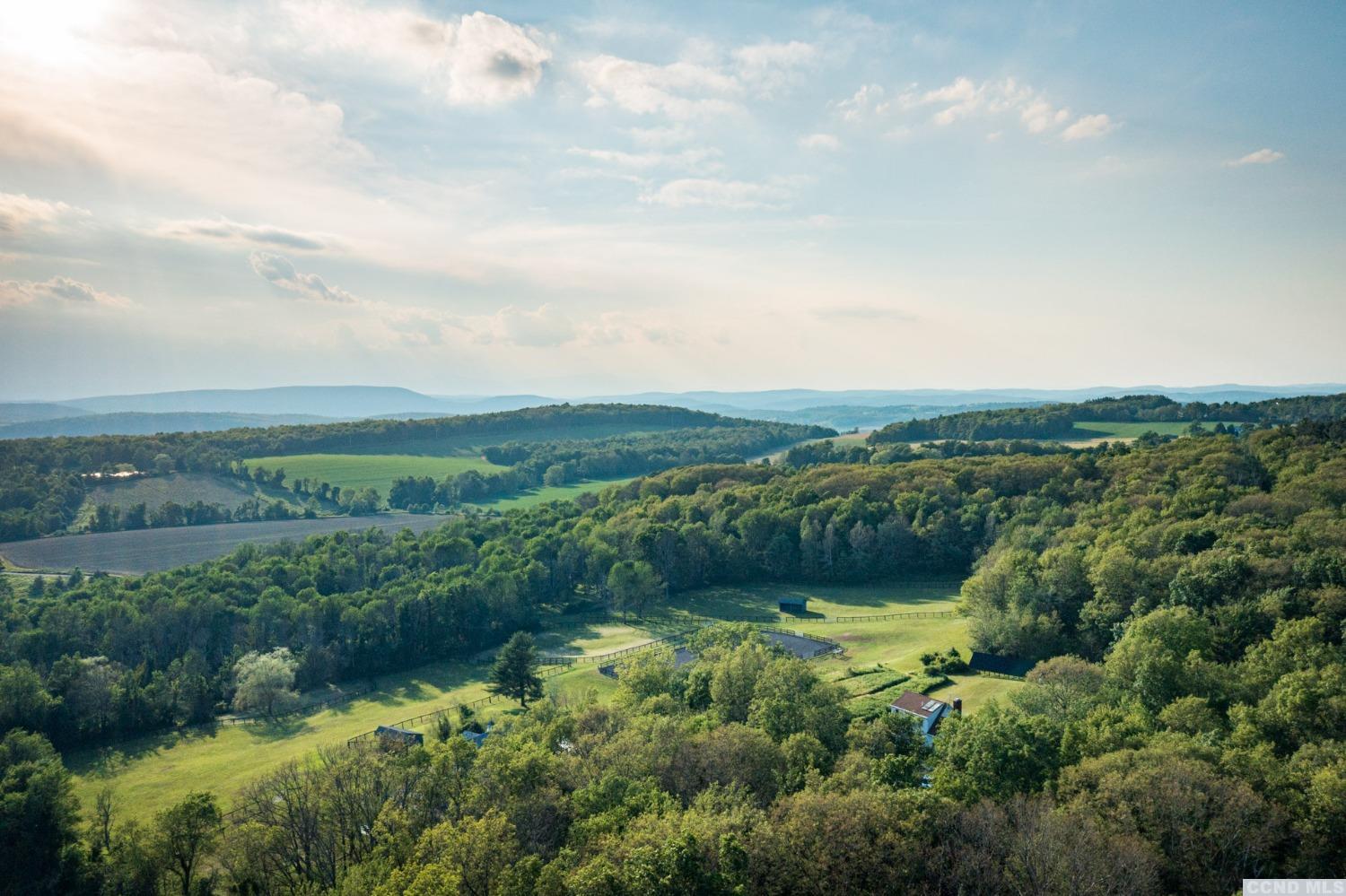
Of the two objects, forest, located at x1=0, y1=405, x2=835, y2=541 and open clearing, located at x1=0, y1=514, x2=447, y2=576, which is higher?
forest, located at x1=0, y1=405, x2=835, y2=541

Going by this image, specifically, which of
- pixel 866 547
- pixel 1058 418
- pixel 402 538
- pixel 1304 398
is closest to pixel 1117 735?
pixel 866 547

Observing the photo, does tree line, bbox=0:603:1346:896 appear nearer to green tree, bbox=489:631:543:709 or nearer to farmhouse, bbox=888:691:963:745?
farmhouse, bbox=888:691:963:745

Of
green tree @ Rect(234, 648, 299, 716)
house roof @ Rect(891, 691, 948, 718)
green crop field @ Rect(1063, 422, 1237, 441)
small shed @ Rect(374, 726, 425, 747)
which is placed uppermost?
green crop field @ Rect(1063, 422, 1237, 441)

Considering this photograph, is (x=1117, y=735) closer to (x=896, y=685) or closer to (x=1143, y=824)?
(x=1143, y=824)

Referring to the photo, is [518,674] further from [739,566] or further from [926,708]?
[739,566]

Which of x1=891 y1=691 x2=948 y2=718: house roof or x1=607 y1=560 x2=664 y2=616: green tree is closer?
x1=891 y1=691 x2=948 y2=718: house roof

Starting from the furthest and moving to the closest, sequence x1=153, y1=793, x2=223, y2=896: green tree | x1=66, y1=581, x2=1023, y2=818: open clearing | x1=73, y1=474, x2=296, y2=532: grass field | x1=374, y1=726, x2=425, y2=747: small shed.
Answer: x1=73, y1=474, x2=296, y2=532: grass field → x1=66, y1=581, x2=1023, y2=818: open clearing → x1=374, y1=726, x2=425, y2=747: small shed → x1=153, y1=793, x2=223, y2=896: green tree

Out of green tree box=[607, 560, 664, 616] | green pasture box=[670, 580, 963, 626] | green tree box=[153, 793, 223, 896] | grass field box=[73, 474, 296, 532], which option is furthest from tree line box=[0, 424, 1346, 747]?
grass field box=[73, 474, 296, 532]

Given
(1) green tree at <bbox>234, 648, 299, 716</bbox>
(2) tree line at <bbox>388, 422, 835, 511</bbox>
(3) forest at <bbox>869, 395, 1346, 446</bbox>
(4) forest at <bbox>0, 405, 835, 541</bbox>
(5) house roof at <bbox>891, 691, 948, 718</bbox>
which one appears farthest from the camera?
(3) forest at <bbox>869, 395, 1346, 446</bbox>
